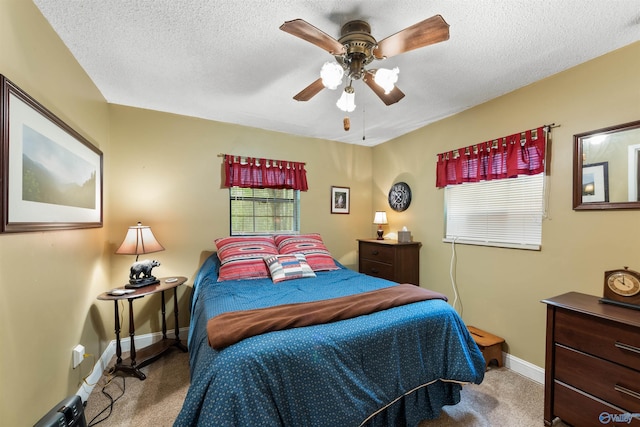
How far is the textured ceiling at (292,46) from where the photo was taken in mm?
1416

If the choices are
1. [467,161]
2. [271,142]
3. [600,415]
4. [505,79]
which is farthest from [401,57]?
[600,415]

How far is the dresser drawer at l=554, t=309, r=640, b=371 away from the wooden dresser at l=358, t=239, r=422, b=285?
153 centimetres

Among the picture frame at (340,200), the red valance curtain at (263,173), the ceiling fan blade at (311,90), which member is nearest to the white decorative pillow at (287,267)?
the red valance curtain at (263,173)

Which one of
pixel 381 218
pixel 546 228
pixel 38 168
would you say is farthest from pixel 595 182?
pixel 38 168

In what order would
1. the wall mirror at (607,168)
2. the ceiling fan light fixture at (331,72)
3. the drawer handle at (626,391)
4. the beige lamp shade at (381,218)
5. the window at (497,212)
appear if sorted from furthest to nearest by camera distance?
the beige lamp shade at (381,218) → the window at (497,212) → the wall mirror at (607,168) → the ceiling fan light fixture at (331,72) → the drawer handle at (626,391)

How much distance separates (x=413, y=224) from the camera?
3.38 meters

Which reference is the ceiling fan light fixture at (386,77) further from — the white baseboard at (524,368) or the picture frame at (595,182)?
the white baseboard at (524,368)

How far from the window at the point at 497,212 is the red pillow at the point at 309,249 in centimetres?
139

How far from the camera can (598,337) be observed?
147cm

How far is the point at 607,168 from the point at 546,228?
0.57 metres

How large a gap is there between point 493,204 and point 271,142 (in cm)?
262

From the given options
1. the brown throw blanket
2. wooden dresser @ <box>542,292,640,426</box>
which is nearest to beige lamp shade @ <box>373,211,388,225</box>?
the brown throw blanket

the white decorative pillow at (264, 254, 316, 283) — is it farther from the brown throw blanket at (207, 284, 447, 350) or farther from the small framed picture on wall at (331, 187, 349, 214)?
the small framed picture on wall at (331, 187, 349, 214)

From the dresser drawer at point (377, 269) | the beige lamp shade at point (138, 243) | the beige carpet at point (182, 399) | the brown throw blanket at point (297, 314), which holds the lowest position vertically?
the beige carpet at point (182, 399)
